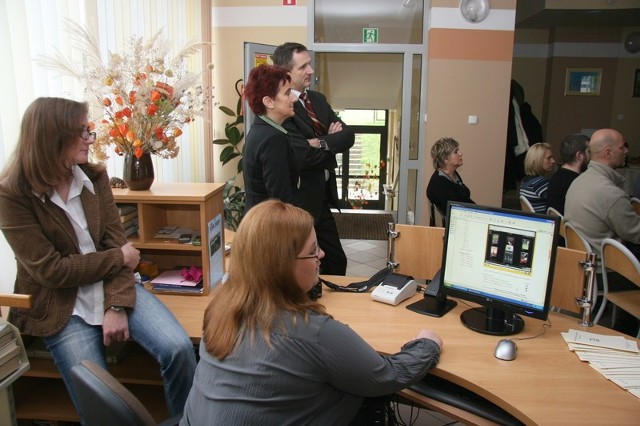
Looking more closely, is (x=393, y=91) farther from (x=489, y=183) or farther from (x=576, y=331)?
(x=576, y=331)

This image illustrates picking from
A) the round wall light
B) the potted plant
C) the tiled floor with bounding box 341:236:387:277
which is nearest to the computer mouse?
the tiled floor with bounding box 341:236:387:277

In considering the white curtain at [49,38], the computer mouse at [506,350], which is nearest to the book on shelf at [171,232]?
the white curtain at [49,38]

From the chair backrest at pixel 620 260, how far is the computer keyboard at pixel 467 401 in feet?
4.11

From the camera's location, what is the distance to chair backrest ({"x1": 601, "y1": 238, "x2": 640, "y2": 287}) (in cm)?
249

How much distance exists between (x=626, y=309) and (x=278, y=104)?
7.01 ft

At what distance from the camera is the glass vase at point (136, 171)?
90.7 inches

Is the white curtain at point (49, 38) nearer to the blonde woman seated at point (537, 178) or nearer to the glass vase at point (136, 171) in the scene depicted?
the glass vase at point (136, 171)

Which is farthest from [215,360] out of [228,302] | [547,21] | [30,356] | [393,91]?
[547,21]

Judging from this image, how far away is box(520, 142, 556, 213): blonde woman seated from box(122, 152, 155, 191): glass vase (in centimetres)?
287

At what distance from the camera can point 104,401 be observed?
1.07 meters

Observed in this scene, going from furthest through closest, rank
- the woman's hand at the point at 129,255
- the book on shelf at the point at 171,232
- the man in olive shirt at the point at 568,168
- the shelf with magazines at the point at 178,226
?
the man in olive shirt at the point at 568,168 < the book on shelf at the point at 171,232 < the shelf with magazines at the point at 178,226 < the woman's hand at the point at 129,255

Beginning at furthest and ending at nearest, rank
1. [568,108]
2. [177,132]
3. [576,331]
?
[568,108] < [177,132] < [576,331]

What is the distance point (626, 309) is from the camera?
2777mm

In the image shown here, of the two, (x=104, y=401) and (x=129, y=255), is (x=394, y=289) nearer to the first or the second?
(x=129, y=255)
